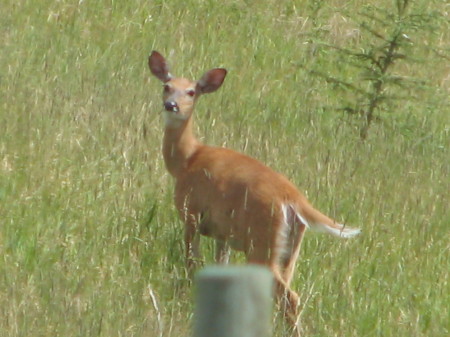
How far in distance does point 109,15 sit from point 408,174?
4.41 m

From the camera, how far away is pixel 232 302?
157 cm

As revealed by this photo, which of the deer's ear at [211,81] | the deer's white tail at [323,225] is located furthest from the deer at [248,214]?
the deer's ear at [211,81]

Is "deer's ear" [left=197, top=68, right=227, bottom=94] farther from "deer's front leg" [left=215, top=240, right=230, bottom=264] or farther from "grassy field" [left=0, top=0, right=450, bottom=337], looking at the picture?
"deer's front leg" [left=215, top=240, right=230, bottom=264]

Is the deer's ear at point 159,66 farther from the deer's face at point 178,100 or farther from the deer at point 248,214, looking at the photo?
the deer at point 248,214

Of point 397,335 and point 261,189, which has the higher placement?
point 261,189

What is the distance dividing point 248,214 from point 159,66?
2.08 m

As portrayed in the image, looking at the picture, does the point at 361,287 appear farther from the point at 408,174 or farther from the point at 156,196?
the point at 408,174

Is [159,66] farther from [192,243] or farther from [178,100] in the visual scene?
[192,243]

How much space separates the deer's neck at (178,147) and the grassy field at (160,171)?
183mm

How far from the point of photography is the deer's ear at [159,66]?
24.8 ft

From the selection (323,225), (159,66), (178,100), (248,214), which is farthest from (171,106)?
(323,225)

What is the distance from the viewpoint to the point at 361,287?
5848 millimetres

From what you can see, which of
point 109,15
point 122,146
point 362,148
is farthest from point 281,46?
point 122,146

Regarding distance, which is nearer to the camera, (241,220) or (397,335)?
(397,335)
